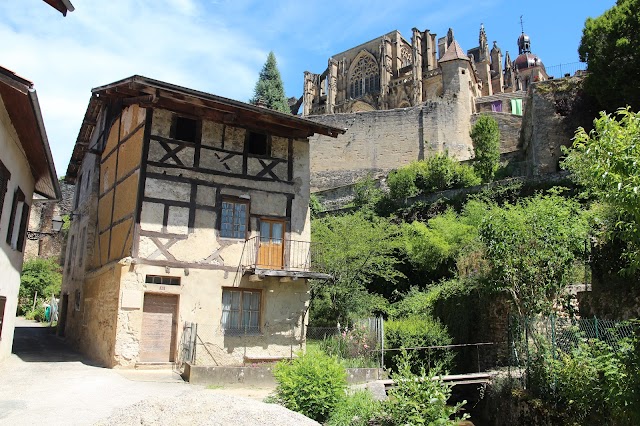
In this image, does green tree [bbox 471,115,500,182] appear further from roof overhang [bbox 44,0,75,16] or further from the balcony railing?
roof overhang [bbox 44,0,75,16]

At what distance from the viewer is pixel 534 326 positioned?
12406 millimetres

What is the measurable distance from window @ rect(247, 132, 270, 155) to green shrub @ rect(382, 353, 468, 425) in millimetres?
8729

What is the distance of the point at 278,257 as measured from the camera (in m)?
15.1

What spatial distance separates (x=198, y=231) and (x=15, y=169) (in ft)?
14.5

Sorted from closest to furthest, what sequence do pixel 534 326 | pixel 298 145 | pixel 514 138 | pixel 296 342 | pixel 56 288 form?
pixel 534 326, pixel 296 342, pixel 298 145, pixel 56 288, pixel 514 138

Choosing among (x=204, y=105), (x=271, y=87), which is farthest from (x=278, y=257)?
(x=271, y=87)

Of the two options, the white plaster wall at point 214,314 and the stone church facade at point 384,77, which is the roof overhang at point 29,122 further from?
the stone church facade at point 384,77

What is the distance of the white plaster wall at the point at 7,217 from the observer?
10656 mm

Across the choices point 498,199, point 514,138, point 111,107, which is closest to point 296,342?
point 111,107

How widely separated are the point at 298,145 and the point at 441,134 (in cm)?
2928

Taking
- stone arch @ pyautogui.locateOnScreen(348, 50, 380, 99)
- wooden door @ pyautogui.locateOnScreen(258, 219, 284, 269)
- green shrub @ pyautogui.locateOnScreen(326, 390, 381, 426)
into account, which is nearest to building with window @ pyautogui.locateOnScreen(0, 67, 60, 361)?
wooden door @ pyautogui.locateOnScreen(258, 219, 284, 269)

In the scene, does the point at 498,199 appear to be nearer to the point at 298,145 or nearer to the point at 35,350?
the point at 298,145

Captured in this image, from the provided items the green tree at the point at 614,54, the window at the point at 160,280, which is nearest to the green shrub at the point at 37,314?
the window at the point at 160,280

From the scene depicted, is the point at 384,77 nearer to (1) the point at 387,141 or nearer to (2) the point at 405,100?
(2) the point at 405,100
